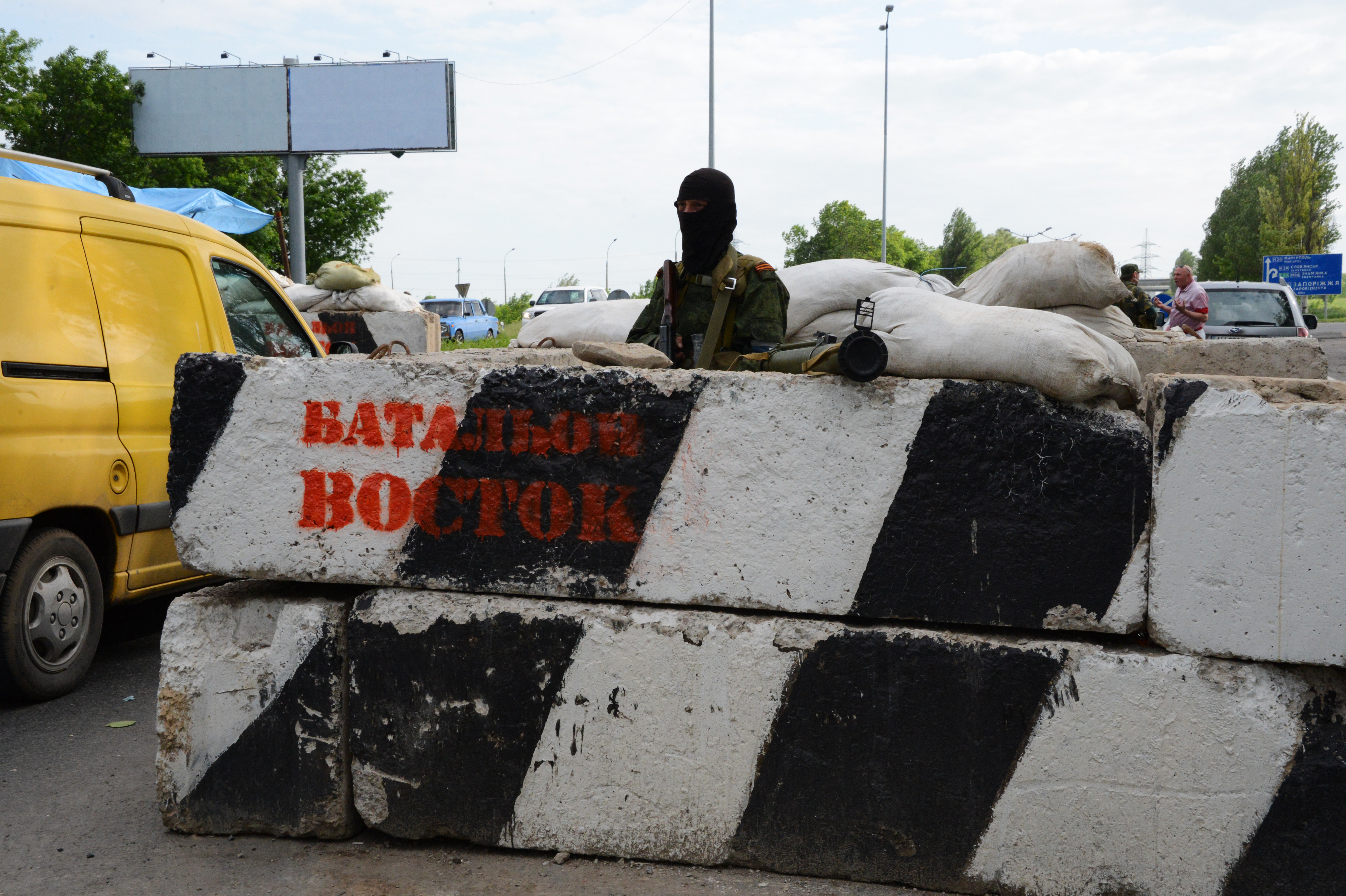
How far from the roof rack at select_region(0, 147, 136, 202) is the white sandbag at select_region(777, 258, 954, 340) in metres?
2.97

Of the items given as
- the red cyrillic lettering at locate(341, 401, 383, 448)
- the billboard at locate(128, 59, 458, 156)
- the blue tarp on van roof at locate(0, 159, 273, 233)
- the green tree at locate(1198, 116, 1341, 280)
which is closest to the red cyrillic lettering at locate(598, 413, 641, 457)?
the red cyrillic lettering at locate(341, 401, 383, 448)

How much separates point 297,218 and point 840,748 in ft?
79.5

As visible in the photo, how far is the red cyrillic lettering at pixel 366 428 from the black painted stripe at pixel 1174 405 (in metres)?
1.81

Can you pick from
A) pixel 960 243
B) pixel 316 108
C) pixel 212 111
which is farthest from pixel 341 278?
pixel 960 243

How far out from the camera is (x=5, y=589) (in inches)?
148

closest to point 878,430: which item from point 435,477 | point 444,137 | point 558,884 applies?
point 435,477

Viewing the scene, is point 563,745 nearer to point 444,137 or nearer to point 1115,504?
point 1115,504

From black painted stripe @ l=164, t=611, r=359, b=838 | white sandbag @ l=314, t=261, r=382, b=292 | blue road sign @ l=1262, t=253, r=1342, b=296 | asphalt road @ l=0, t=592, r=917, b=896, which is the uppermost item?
blue road sign @ l=1262, t=253, r=1342, b=296

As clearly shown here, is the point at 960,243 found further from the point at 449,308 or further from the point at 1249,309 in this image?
the point at 1249,309

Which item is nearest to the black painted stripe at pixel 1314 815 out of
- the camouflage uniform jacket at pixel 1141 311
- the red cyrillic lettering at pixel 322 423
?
the red cyrillic lettering at pixel 322 423

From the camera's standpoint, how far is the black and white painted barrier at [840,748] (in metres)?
2.22

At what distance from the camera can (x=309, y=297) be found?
11445mm

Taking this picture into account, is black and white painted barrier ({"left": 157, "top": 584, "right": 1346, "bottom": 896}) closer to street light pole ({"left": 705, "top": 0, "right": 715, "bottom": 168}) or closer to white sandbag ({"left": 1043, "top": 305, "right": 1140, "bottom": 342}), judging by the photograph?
white sandbag ({"left": 1043, "top": 305, "right": 1140, "bottom": 342})

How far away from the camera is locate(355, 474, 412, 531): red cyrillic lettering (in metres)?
2.54
